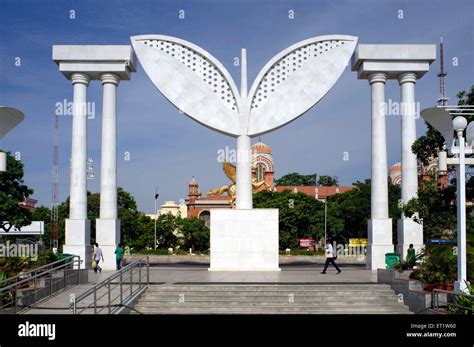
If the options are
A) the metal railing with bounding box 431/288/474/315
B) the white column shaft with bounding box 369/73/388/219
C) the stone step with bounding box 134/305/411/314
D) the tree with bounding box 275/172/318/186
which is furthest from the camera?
the tree with bounding box 275/172/318/186

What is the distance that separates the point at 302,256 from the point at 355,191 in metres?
16.4

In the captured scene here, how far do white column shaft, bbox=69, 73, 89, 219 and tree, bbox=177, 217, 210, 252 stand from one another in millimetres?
29593

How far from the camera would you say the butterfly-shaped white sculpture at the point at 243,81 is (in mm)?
19734

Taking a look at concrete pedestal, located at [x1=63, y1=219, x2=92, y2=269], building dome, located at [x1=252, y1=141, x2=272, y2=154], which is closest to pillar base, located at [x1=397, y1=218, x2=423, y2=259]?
concrete pedestal, located at [x1=63, y1=219, x2=92, y2=269]

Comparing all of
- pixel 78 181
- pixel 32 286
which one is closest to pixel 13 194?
pixel 78 181

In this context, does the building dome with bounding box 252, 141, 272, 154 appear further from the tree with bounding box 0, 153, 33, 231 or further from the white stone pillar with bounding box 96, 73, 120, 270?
the white stone pillar with bounding box 96, 73, 120, 270

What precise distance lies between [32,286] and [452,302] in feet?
25.6

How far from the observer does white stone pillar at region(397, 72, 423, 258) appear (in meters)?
21.1

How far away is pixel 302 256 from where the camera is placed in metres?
33.0

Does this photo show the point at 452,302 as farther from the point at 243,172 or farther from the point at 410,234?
the point at 410,234

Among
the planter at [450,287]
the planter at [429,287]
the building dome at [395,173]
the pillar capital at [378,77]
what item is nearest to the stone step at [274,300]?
the planter at [429,287]

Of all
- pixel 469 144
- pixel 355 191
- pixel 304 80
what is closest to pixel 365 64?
pixel 304 80

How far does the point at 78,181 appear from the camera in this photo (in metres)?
21.2

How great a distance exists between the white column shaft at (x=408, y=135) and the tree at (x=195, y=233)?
3121 centimetres
